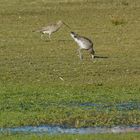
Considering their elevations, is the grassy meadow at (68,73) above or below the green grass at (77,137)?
below

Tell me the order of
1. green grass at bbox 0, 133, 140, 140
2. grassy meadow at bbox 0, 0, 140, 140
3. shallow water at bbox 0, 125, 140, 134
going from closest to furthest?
1. green grass at bbox 0, 133, 140, 140
2. shallow water at bbox 0, 125, 140, 134
3. grassy meadow at bbox 0, 0, 140, 140

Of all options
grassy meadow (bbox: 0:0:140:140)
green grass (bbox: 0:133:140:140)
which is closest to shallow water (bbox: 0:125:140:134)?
grassy meadow (bbox: 0:0:140:140)

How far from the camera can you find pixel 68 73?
18547 mm

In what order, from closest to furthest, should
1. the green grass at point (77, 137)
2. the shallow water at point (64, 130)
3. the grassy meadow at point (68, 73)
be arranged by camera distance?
the green grass at point (77, 137), the shallow water at point (64, 130), the grassy meadow at point (68, 73)

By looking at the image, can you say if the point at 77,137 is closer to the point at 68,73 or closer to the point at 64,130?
the point at 64,130

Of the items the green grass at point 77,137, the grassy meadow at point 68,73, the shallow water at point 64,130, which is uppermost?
the green grass at point 77,137

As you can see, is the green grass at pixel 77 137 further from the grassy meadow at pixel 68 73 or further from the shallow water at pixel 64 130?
the grassy meadow at pixel 68 73

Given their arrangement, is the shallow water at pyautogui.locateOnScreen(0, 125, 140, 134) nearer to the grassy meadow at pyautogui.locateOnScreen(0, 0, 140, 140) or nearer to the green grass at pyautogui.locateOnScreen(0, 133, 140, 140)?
the grassy meadow at pyautogui.locateOnScreen(0, 0, 140, 140)

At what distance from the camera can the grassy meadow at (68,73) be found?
13570 millimetres

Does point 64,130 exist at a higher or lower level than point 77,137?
lower

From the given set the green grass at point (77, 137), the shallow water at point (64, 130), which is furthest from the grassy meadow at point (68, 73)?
the green grass at point (77, 137)

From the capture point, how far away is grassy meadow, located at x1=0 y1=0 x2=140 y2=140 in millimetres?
13570

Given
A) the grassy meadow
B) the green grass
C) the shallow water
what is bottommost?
the grassy meadow

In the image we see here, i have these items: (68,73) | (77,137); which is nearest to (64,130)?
(77,137)
